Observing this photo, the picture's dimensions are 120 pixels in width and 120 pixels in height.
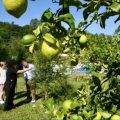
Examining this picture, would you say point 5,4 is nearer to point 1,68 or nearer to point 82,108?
point 82,108

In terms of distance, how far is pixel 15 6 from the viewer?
94 cm

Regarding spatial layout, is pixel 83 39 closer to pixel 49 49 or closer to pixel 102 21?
pixel 102 21

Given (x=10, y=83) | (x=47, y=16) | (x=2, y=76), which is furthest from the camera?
(x=10, y=83)

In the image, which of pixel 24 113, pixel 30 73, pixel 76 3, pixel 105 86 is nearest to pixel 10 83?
pixel 30 73

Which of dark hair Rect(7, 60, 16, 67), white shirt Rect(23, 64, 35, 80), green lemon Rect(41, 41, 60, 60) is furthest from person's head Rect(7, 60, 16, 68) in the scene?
green lemon Rect(41, 41, 60, 60)

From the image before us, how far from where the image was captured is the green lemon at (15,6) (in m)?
A: 0.94

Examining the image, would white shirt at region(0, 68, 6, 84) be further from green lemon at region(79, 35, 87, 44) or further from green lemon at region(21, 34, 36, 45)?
green lemon at region(21, 34, 36, 45)

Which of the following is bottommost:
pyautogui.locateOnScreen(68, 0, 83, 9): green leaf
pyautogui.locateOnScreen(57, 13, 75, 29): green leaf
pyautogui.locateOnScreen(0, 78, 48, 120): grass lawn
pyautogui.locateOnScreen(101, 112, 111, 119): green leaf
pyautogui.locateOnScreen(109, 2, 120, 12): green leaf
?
pyautogui.locateOnScreen(0, 78, 48, 120): grass lawn

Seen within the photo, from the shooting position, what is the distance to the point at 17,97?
12242 millimetres

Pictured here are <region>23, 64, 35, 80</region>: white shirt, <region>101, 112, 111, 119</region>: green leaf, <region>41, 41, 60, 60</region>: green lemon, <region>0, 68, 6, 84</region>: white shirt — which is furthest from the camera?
<region>23, 64, 35, 80</region>: white shirt

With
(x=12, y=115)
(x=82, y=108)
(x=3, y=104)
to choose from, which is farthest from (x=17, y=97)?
(x=82, y=108)

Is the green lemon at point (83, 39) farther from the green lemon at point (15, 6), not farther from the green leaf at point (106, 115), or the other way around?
the green lemon at point (15, 6)

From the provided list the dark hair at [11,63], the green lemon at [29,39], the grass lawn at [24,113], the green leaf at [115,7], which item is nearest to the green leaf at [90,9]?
the green leaf at [115,7]

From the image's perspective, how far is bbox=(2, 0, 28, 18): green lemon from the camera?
943 mm
